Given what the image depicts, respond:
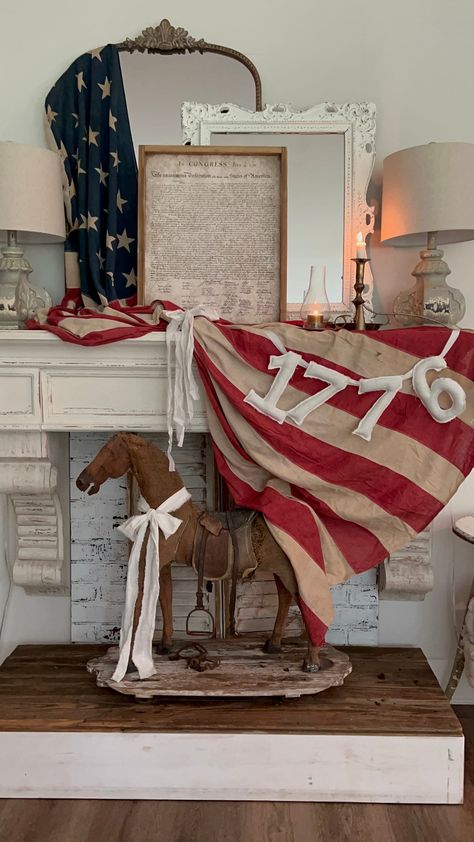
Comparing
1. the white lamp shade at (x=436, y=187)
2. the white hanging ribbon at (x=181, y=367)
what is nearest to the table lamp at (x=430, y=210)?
the white lamp shade at (x=436, y=187)

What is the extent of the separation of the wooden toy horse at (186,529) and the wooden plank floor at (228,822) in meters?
0.39

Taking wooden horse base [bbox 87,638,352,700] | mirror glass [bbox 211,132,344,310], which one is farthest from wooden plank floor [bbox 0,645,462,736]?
mirror glass [bbox 211,132,344,310]

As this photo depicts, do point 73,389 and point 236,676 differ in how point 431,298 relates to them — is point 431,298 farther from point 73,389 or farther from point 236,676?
point 236,676

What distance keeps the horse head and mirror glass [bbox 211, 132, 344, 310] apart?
2.31 feet

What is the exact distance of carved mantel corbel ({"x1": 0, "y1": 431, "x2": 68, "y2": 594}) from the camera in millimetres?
2215

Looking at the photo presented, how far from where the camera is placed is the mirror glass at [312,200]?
238 cm

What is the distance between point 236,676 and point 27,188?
4.98ft

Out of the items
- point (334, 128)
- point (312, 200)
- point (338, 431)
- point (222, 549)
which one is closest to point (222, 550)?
point (222, 549)

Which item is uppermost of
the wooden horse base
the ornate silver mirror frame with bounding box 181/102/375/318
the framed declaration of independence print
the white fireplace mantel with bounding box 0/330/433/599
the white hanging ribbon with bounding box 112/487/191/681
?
the ornate silver mirror frame with bounding box 181/102/375/318

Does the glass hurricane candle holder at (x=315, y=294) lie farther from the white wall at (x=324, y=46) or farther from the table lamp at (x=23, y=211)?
the table lamp at (x=23, y=211)

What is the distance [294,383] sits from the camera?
2.09 metres

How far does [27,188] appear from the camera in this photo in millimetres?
2172

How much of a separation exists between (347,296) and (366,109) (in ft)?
1.92

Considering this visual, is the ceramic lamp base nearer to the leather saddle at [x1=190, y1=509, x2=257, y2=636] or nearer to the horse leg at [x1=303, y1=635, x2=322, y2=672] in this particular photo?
the leather saddle at [x1=190, y1=509, x2=257, y2=636]
